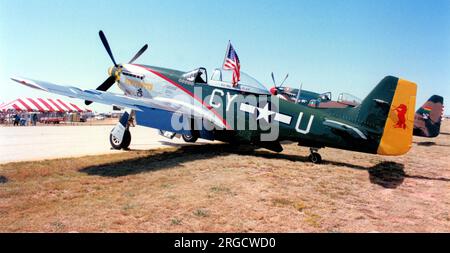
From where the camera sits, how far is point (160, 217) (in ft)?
14.1

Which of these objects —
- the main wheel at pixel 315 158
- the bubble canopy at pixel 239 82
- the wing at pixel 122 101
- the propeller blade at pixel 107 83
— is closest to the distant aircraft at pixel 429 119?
the main wheel at pixel 315 158

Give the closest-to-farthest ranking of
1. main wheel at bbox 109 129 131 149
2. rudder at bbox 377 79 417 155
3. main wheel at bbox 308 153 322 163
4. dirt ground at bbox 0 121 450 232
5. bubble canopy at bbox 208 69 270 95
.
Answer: dirt ground at bbox 0 121 450 232 → rudder at bbox 377 79 417 155 → main wheel at bbox 308 153 322 163 → bubble canopy at bbox 208 69 270 95 → main wheel at bbox 109 129 131 149

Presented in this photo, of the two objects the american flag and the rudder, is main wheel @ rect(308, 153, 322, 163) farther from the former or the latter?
the american flag

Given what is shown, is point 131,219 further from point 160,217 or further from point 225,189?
point 225,189

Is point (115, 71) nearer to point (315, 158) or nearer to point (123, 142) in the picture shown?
point (123, 142)

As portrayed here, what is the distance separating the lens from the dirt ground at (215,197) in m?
4.15

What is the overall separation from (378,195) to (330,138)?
302cm

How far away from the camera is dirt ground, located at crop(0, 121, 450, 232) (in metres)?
4.15

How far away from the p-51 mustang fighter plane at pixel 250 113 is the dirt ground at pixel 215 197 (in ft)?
3.04

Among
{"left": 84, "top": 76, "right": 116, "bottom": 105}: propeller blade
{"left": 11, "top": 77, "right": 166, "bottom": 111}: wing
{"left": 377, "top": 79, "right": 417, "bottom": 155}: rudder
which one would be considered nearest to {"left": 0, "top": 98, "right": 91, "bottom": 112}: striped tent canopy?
{"left": 84, "top": 76, "right": 116, "bottom": 105}: propeller blade

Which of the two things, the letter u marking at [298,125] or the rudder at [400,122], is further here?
the letter u marking at [298,125]

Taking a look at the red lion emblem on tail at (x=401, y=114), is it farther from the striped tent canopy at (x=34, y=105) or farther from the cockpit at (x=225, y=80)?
the striped tent canopy at (x=34, y=105)

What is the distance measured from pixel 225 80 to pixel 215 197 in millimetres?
6134

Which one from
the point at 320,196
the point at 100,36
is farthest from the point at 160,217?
the point at 100,36
